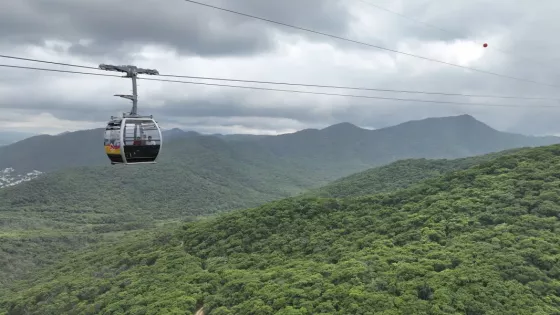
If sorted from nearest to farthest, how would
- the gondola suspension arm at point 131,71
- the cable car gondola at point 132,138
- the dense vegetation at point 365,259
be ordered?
the gondola suspension arm at point 131,71 → the cable car gondola at point 132,138 → the dense vegetation at point 365,259

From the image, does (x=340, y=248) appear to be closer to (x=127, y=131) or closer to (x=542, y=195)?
(x=542, y=195)

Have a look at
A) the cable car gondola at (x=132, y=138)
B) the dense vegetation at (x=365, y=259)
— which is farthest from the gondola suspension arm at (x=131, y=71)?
the dense vegetation at (x=365, y=259)

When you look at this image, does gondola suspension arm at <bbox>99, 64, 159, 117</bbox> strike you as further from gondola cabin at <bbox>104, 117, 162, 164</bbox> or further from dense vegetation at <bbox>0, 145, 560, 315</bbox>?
dense vegetation at <bbox>0, 145, 560, 315</bbox>

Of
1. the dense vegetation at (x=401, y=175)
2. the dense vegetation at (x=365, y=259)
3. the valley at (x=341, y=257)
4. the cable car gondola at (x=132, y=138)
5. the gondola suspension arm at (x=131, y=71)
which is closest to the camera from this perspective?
the gondola suspension arm at (x=131, y=71)

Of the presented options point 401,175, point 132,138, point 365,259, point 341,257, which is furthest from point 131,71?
point 401,175

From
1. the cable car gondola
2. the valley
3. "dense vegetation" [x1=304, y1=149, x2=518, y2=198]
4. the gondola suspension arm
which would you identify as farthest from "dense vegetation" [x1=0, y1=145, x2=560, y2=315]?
"dense vegetation" [x1=304, y1=149, x2=518, y2=198]

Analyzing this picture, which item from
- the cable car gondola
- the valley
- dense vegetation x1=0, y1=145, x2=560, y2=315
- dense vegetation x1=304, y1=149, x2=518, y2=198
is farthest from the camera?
dense vegetation x1=304, y1=149, x2=518, y2=198

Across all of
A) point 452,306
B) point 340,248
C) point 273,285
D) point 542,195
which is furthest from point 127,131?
point 542,195

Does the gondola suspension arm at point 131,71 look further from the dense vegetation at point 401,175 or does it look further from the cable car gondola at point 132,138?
the dense vegetation at point 401,175
